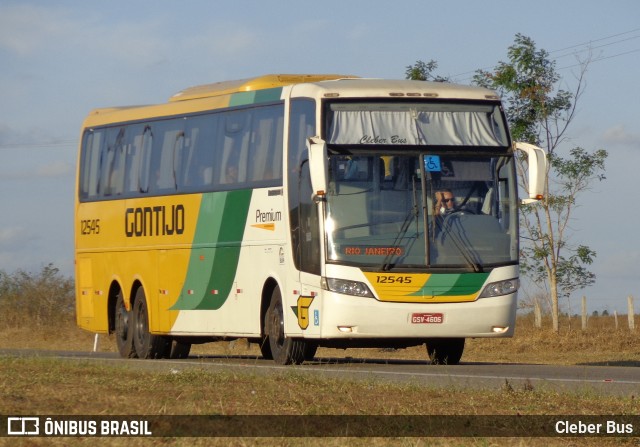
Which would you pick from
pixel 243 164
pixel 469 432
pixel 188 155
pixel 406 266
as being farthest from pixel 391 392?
pixel 188 155

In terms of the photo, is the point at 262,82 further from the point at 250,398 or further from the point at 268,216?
the point at 250,398

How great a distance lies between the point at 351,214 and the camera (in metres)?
20.3

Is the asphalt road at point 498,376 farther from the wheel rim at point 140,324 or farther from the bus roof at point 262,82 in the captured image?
the wheel rim at point 140,324

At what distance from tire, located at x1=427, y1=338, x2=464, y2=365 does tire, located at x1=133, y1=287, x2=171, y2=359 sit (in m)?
5.29

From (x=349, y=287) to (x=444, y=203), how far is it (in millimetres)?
1817

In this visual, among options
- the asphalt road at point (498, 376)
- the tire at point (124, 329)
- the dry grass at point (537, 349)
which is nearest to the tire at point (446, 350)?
the asphalt road at point (498, 376)

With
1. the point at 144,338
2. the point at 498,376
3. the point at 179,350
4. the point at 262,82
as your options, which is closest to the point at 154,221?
the point at 144,338

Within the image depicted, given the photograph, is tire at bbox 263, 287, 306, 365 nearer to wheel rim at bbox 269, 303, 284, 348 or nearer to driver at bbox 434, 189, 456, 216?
wheel rim at bbox 269, 303, 284, 348

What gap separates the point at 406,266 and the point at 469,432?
9.10 metres

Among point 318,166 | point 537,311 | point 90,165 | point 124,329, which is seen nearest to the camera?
point 318,166

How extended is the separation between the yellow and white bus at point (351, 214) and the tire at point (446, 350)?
0.07ft

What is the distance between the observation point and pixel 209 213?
78.0ft

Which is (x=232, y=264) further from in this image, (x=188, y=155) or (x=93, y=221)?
(x=93, y=221)

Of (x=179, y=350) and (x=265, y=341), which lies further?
(x=179, y=350)
